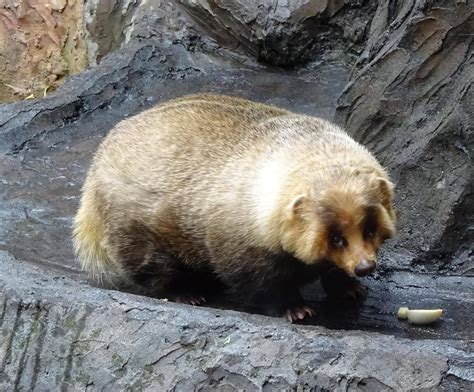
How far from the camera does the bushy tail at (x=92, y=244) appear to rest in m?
5.73

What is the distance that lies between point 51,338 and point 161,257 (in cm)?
106

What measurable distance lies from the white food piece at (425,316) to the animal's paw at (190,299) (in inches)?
46.4

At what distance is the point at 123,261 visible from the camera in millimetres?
5660

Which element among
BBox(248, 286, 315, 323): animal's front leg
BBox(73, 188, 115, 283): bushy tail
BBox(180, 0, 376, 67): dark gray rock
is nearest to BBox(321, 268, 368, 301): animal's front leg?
BBox(248, 286, 315, 323): animal's front leg

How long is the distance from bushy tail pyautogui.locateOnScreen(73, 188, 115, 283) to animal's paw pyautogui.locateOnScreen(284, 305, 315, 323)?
3.82 feet

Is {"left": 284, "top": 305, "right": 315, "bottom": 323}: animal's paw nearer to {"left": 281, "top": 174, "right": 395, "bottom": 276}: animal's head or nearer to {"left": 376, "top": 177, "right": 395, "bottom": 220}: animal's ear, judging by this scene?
{"left": 281, "top": 174, "right": 395, "bottom": 276}: animal's head

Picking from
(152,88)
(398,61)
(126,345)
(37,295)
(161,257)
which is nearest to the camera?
(126,345)

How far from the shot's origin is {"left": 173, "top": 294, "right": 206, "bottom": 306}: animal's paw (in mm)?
5473

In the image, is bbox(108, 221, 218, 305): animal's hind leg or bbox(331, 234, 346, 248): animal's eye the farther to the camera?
bbox(108, 221, 218, 305): animal's hind leg

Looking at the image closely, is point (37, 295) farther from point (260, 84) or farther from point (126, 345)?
point (260, 84)

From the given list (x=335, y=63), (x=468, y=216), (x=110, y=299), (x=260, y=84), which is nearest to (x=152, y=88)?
(x=260, y=84)

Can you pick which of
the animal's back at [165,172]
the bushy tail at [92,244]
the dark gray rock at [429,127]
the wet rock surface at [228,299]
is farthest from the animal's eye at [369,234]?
the bushy tail at [92,244]

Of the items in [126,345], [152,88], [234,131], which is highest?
[234,131]

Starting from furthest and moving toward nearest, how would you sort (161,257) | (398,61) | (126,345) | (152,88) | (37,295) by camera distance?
1. (152,88)
2. (398,61)
3. (161,257)
4. (37,295)
5. (126,345)
